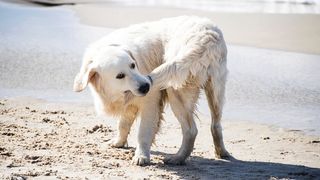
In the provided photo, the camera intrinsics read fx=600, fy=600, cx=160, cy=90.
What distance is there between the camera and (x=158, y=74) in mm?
5871

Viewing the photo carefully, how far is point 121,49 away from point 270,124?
9.01 feet

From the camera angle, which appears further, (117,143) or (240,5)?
(240,5)

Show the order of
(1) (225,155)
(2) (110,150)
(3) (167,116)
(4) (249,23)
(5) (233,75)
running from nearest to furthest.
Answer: (1) (225,155) → (2) (110,150) → (3) (167,116) → (5) (233,75) → (4) (249,23)

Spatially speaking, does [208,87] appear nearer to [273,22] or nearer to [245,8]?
[273,22]

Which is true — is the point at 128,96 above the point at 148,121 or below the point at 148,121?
above

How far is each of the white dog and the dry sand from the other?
7.28 meters

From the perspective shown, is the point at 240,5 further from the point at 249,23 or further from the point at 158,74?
the point at 158,74

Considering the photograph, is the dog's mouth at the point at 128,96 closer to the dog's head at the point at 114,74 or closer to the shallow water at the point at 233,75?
the dog's head at the point at 114,74

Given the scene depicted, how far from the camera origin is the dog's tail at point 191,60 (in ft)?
19.3

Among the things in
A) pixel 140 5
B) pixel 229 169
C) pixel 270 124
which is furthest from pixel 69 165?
pixel 140 5

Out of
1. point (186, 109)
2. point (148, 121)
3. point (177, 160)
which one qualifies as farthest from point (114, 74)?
point (177, 160)

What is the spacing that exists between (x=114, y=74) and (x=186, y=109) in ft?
2.90

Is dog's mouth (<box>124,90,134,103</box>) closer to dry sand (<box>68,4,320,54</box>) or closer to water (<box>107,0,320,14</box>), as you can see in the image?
dry sand (<box>68,4,320,54</box>)

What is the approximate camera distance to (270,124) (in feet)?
25.6
